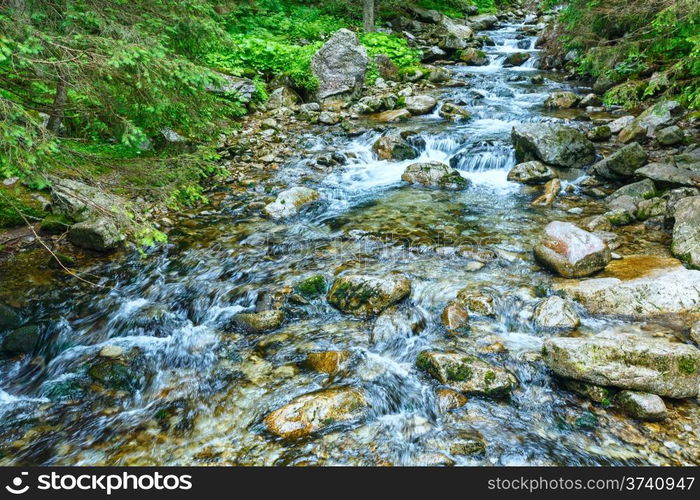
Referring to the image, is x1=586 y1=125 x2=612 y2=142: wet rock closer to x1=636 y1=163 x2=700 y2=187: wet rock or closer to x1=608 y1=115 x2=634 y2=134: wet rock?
x1=608 y1=115 x2=634 y2=134: wet rock

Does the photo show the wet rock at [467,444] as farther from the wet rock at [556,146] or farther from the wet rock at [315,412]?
the wet rock at [556,146]

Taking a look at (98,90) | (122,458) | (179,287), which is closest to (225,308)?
(179,287)

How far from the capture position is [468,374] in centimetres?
427

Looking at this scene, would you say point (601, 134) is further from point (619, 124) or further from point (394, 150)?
point (394, 150)

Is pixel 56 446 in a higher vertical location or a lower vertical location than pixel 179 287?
lower

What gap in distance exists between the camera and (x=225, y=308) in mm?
5781

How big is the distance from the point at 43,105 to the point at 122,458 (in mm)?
4272

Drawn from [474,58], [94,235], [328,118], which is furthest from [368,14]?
[94,235]

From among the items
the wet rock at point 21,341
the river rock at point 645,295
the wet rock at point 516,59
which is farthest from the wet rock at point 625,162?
the wet rock at point 516,59

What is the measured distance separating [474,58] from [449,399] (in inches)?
802

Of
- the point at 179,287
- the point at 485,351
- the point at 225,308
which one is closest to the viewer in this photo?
the point at 485,351
